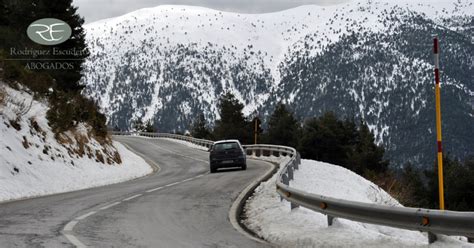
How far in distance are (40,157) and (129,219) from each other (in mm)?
9435

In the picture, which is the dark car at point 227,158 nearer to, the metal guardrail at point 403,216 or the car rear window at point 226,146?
the car rear window at point 226,146

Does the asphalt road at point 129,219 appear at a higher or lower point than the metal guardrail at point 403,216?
lower

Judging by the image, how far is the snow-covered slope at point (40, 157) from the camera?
15883mm

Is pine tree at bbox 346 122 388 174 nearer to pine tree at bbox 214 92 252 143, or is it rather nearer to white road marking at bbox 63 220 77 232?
pine tree at bbox 214 92 252 143

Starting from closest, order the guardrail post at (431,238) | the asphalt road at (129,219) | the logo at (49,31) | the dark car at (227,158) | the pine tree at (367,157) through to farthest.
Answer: the guardrail post at (431,238)
the asphalt road at (129,219)
the dark car at (227,158)
the logo at (49,31)
the pine tree at (367,157)

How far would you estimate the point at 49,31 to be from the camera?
1394 inches

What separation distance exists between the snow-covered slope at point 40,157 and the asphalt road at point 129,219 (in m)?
1.83

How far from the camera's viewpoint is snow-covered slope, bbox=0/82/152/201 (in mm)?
15883

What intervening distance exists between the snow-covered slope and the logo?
10598mm

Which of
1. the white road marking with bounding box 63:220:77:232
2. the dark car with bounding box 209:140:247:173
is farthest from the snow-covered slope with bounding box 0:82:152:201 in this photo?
the white road marking with bounding box 63:220:77:232

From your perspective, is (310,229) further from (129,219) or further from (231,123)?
(231,123)

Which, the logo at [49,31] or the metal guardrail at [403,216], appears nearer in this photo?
the metal guardrail at [403,216]

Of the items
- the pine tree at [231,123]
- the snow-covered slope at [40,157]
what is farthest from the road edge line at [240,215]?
the pine tree at [231,123]

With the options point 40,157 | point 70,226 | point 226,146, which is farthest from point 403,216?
point 226,146
